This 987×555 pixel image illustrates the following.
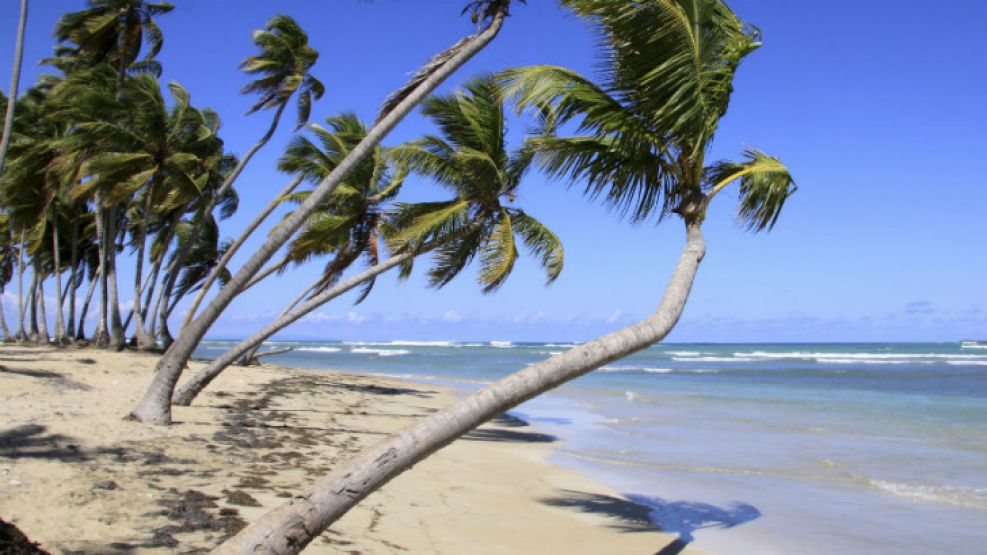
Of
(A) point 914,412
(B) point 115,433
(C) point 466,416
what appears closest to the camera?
(C) point 466,416

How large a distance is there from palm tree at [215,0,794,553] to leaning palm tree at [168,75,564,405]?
493 centimetres

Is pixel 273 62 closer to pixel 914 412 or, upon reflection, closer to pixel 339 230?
pixel 339 230

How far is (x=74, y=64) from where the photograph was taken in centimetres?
2077

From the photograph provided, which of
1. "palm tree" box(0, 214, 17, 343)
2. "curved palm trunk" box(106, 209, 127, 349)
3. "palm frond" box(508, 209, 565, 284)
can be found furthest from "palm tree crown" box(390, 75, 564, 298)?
"palm tree" box(0, 214, 17, 343)

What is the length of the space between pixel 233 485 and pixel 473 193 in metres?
6.45

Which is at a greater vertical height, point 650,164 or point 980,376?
point 650,164

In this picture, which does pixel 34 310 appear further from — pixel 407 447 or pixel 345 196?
pixel 407 447

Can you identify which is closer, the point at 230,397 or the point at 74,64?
the point at 230,397

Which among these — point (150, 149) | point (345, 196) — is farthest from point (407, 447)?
point (150, 149)

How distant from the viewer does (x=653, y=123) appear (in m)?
5.34

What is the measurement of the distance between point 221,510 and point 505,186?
284 inches

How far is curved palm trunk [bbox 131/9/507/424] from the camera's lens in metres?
7.28

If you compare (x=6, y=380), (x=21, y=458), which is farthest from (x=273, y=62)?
(x=21, y=458)

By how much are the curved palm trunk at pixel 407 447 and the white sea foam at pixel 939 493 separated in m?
6.42
